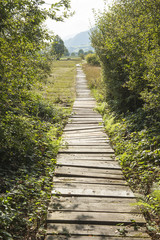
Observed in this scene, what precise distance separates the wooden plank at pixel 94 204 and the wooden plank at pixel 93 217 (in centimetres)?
10

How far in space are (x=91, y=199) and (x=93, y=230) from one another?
29.8 inches

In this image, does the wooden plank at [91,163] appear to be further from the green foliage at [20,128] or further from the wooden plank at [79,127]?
the wooden plank at [79,127]

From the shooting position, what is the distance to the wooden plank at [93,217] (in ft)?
10.4

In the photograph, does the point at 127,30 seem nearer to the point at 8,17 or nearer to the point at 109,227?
the point at 8,17

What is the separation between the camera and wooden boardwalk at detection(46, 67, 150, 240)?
299 cm

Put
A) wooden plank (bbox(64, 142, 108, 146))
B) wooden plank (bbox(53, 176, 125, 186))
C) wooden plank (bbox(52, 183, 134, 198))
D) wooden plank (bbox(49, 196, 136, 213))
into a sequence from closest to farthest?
1. wooden plank (bbox(49, 196, 136, 213))
2. wooden plank (bbox(52, 183, 134, 198))
3. wooden plank (bbox(53, 176, 125, 186))
4. wooden plank (bbox(64, 142, 108, 146))

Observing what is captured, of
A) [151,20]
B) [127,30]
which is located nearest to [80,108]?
[127,30]

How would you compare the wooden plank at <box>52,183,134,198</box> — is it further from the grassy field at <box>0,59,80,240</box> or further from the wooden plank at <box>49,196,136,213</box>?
the grassy field at <box>0,59,80,240</box>

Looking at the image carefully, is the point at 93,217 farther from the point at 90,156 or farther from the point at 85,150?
the point at 85,150

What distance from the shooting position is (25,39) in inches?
151

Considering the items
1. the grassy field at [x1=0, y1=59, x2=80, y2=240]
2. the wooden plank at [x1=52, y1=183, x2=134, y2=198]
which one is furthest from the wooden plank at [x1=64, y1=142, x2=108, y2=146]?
the wooden plank at [x1=52, y1=183, x2=134, y2=198]

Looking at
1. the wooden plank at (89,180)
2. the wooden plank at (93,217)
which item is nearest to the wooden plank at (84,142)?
the wooden plank at (89,180)

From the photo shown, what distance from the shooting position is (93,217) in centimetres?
326

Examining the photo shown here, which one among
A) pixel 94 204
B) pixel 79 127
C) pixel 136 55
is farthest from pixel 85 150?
pixel 136 55
